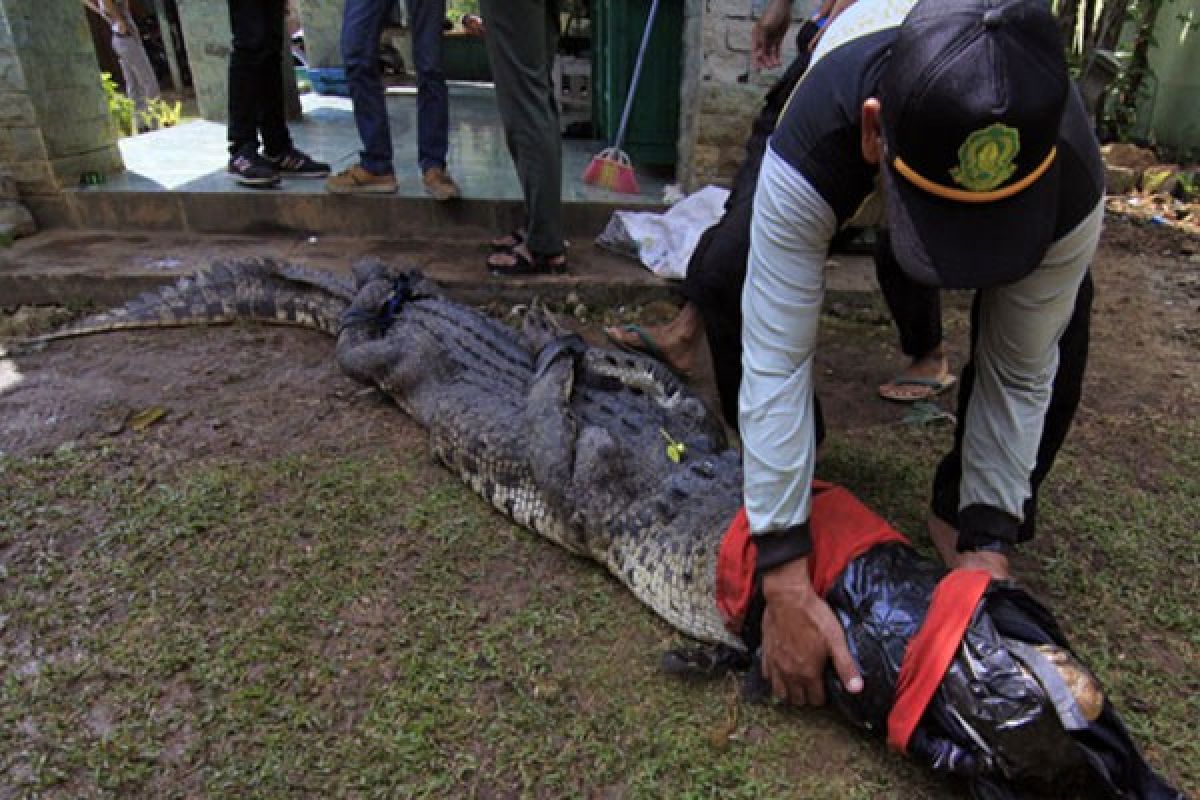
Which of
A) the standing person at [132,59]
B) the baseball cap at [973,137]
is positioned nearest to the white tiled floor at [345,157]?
the standing person at [132,59]

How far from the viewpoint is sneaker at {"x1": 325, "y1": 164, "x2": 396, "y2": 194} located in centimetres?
434

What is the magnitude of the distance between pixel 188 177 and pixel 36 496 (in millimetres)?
2958

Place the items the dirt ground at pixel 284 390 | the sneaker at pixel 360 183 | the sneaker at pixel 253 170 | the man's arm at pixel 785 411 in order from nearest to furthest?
the man's arm at pixel 785 411, the dirt ground at pixel 284 390, the sneaker at pixel 360 183, the sneaker at pixel 253 170

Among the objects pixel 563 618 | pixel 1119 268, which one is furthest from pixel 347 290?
pixel 1119 268

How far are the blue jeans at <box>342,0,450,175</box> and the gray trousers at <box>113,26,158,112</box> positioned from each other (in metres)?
5.74

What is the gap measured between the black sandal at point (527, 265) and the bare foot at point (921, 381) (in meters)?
1.69

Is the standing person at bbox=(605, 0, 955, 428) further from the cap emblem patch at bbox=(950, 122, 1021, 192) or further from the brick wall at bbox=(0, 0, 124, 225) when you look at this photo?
the brick wall at bbox=(0, 0, 124, 225)

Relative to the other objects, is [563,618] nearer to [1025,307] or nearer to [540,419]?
[540,419]

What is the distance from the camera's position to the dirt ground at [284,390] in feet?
9.00

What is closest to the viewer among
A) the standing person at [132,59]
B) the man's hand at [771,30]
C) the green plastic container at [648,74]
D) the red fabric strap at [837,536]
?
the red fabric strap at [837,536]

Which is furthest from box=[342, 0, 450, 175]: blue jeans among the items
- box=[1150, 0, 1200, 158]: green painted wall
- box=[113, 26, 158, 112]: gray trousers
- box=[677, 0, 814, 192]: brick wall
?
box=[1150, 0, 1200, 158]: green painted wall

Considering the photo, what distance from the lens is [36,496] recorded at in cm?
238

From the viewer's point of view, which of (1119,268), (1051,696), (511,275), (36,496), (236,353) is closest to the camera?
(1051,696)

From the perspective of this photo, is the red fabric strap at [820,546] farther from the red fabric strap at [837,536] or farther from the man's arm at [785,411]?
the man's arm at [785,411]
